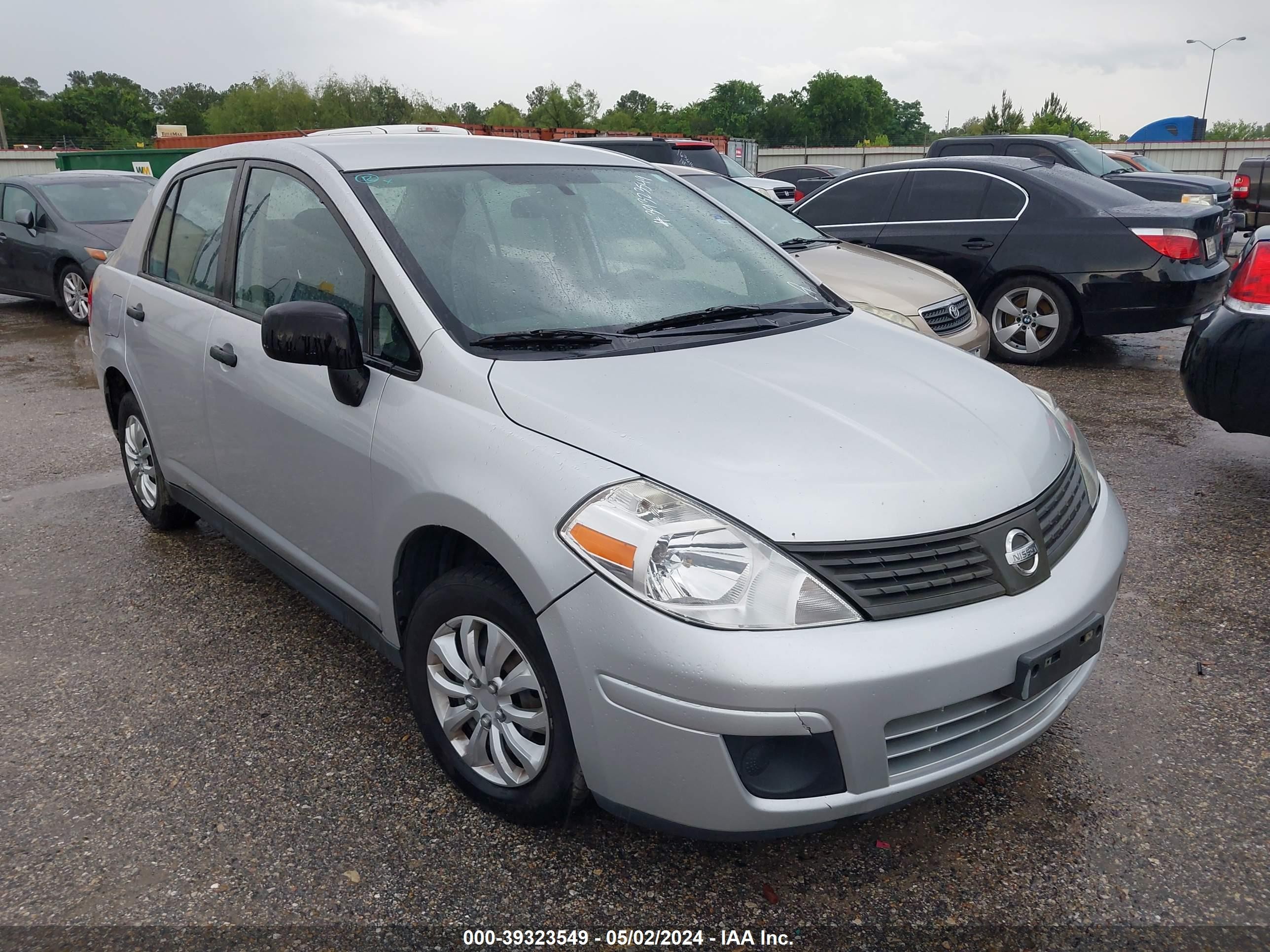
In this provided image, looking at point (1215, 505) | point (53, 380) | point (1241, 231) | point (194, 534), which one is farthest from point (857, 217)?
point (1241, 231)

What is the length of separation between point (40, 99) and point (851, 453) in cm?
12693

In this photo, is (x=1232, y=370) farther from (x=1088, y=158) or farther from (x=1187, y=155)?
(x=1187, y=155)

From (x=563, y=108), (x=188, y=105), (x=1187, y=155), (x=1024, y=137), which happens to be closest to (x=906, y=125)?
(x=563, y=108)

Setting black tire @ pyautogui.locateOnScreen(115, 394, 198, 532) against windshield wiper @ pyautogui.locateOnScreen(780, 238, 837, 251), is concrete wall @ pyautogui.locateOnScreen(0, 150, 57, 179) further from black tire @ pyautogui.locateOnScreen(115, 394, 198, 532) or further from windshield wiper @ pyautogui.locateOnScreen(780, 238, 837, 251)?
black tire @ pyautogui.locateOnScreen(115, 394, 198, 532)

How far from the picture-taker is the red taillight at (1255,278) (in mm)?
4512

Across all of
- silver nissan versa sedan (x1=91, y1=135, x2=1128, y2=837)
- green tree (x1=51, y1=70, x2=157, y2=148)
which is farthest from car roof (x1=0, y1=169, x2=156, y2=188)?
green tree (x1=51, y1=70, x2=157, y2=148)

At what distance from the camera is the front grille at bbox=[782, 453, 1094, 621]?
2.06 m

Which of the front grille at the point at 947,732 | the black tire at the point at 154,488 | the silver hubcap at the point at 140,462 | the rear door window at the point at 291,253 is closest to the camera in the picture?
the front grille at the point at 947,732

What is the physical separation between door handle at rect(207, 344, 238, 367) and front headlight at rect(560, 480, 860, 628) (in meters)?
1.83

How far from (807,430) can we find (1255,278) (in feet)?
11.1

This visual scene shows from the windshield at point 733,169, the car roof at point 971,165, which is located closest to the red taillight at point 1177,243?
the car roof at point 971,165

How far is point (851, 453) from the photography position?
2.26 m

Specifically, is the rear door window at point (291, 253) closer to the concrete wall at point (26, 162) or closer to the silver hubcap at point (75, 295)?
the silver hubcap at point (75, 295)

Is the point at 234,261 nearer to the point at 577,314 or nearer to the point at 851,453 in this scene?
the point at 577,314
